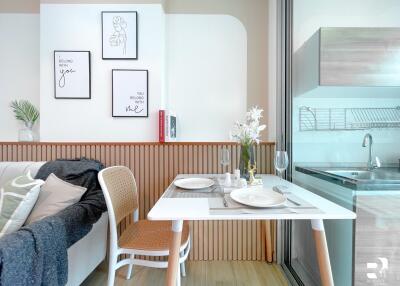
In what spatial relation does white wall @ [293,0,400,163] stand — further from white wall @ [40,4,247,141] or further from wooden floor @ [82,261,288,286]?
wooden floor @ [82,261,288,286]

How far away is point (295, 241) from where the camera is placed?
1.70 m

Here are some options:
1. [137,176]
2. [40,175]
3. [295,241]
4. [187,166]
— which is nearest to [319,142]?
[295,241]

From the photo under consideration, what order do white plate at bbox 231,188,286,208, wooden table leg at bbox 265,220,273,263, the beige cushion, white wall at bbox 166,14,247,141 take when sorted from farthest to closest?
1. white wall at bbox 166,14,247,141
2. wooden table leg at bbox 265,220,273,263
3. the beige cushion
4. white plate at bbox 231,188,286,208

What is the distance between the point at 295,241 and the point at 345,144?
83cm

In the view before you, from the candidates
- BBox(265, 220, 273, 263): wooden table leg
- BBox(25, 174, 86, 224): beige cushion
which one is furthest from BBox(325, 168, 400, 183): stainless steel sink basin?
BBox(25, 174, 86, 224): beige cushion

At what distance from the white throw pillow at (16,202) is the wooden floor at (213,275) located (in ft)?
2.55

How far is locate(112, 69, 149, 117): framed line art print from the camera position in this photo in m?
1.89

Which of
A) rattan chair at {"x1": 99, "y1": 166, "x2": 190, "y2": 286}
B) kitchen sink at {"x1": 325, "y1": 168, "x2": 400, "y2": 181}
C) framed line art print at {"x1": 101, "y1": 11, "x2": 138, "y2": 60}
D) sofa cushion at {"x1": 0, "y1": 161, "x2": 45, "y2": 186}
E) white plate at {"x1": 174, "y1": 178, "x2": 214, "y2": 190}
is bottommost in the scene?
rattan chair at {"x1": 99, "y1": 166, "x2": 190, "y2": 286}

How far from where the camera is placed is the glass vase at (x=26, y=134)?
6.17ft

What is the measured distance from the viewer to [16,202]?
3.79 feet

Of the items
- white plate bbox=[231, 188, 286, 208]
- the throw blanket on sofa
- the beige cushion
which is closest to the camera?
the throw blanket on sofa

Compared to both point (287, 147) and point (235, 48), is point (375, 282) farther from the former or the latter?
point (235, 48)

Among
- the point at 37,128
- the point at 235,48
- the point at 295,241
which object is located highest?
the point at 235,48

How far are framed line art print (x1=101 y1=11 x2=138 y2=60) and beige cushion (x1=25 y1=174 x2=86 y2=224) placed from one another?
1126 mm
